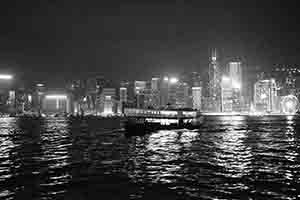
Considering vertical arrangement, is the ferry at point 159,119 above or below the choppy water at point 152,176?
above

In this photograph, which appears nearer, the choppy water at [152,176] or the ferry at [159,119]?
the choppy water at [152,176]

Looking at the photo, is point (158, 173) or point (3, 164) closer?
point (158, 173)

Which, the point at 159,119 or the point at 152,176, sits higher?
the point at 159,119

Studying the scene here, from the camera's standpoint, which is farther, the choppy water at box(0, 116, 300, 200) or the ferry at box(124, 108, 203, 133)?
the ferry at box(124, 108, 203, 133)

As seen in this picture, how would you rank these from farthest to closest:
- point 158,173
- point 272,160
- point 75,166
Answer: point 272,160 < point 75,166 < point 158,173

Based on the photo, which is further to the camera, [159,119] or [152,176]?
[159,119]

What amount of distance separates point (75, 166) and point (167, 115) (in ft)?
166

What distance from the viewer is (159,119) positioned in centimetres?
7138

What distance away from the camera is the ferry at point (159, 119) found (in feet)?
205

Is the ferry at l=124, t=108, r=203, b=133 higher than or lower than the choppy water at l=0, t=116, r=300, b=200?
higher

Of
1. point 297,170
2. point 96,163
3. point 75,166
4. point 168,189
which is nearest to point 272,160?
point 297,170

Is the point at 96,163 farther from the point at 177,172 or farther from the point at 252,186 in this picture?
the point at 252,186

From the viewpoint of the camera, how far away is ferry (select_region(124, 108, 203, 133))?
205ft

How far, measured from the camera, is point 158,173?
22.0m
